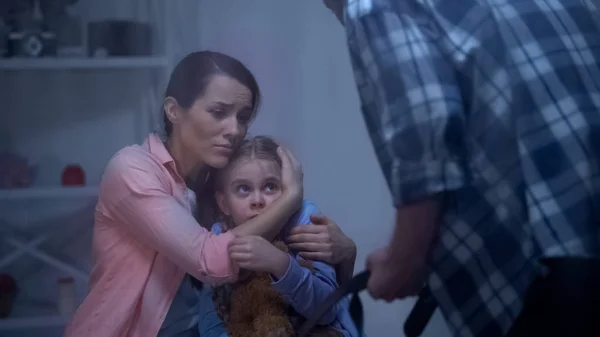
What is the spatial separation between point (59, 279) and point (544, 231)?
658 mm

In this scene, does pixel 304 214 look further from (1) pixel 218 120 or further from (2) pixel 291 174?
(1) pixel 218 120

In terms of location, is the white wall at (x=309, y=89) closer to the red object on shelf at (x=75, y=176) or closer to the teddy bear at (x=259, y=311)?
the teddy bear at (x=259, y=311)

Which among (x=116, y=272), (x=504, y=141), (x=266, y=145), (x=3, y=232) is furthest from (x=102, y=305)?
(x=504, y=141)

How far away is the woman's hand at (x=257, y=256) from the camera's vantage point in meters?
0.81

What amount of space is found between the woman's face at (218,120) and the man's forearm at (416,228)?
0.81ft

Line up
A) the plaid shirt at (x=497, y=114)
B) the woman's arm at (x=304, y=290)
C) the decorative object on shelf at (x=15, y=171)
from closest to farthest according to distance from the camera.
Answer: the plaid shirt at (x=497, y=114), the woman's arm at (x=304, y=290), the decorative object on shelf at (x=15, y=171)

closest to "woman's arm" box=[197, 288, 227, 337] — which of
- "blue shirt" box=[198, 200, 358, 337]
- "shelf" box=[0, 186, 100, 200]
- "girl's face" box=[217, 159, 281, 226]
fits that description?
"blue shirt" box=[198, 200, 358, 337]

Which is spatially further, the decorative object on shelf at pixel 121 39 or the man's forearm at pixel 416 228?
the decorative object on shelf at pixel 121 39

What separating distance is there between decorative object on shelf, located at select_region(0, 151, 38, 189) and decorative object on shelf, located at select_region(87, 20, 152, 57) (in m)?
0.19

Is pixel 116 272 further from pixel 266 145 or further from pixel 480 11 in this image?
pixel 480 11

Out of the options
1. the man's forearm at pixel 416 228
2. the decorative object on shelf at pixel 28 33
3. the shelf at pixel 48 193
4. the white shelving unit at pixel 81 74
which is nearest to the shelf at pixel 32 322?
the white shelving unit at pixel 81 74

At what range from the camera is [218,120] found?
2.74 ft

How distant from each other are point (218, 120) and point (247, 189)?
0.10 metres

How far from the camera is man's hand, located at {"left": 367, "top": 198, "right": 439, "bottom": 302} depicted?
71cm
